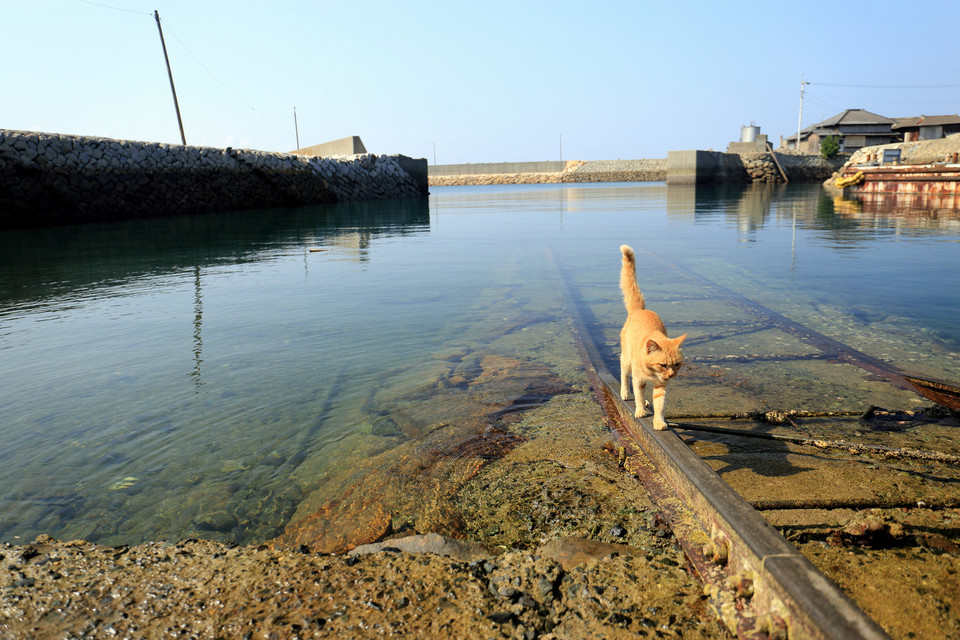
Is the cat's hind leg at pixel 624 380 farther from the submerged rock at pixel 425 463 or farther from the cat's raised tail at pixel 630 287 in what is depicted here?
the submerged rock at pixel 425 463

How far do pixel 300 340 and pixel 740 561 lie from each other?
19.2ft

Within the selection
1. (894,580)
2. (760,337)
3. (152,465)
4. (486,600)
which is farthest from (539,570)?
(760,337)

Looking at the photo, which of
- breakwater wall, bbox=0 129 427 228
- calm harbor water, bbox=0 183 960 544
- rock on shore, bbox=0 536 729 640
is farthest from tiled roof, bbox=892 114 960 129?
rock on shore, bbox=0 536 729 640

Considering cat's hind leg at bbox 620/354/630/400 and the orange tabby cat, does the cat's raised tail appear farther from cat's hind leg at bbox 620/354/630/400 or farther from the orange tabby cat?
cat's hind leg at bbox 620/354/630/400

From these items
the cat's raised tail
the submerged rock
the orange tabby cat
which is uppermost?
the cat's raised tail

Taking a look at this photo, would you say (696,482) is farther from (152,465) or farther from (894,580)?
(152,465)

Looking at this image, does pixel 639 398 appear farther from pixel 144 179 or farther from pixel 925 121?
pixel 925 121

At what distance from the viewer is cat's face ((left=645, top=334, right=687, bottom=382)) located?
330 centimetres

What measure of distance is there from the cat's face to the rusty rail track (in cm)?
41

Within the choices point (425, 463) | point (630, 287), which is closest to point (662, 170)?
point (630, 287)

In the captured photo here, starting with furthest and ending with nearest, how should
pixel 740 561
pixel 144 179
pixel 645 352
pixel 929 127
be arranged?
pixel 929 127 < pixel 144 179 < pixel 645 352 < pixel 740 561

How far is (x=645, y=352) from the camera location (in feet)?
11.3

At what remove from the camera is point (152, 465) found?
12.9 feet

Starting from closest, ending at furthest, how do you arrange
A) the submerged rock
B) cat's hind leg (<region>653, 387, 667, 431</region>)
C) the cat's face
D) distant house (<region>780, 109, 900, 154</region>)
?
the submerged rock
the cat's face
cat's hind leg (<region>653, 387, 667, 431</region>)
distant house (<region>780, 109, 900, 154</region>)
